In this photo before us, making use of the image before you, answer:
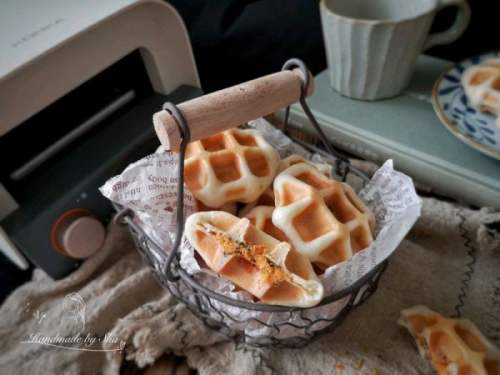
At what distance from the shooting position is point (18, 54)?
1.15 ft

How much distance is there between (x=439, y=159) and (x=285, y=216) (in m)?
0.25

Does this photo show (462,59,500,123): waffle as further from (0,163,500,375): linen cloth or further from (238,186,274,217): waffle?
(238,186,274,217): waffle

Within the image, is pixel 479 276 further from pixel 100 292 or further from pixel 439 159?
pixel 100 292

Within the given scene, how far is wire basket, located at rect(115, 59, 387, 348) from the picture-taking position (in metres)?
0.29

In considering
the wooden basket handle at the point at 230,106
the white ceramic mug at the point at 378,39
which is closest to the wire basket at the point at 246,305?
the wooden basket handle at the point at 230,106

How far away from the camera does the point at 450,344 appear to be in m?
0.35

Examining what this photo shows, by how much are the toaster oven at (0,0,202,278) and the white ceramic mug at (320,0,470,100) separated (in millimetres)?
190

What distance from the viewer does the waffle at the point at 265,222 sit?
326 mm

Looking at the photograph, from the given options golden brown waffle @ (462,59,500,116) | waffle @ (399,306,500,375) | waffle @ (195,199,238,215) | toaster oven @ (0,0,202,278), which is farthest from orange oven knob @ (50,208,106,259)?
golden brown waffle @ (462,59,500,116)

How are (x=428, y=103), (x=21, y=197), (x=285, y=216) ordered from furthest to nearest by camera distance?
(x=428, y=103) < (x=21, y=197) < (x=285, y=216)

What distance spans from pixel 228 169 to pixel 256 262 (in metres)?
0.11

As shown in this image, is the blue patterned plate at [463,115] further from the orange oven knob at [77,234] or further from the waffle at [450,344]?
the orange oven knob at [77,234]

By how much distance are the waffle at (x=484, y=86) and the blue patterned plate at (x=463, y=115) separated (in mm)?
14

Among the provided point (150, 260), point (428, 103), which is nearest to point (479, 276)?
point (428, 103)
